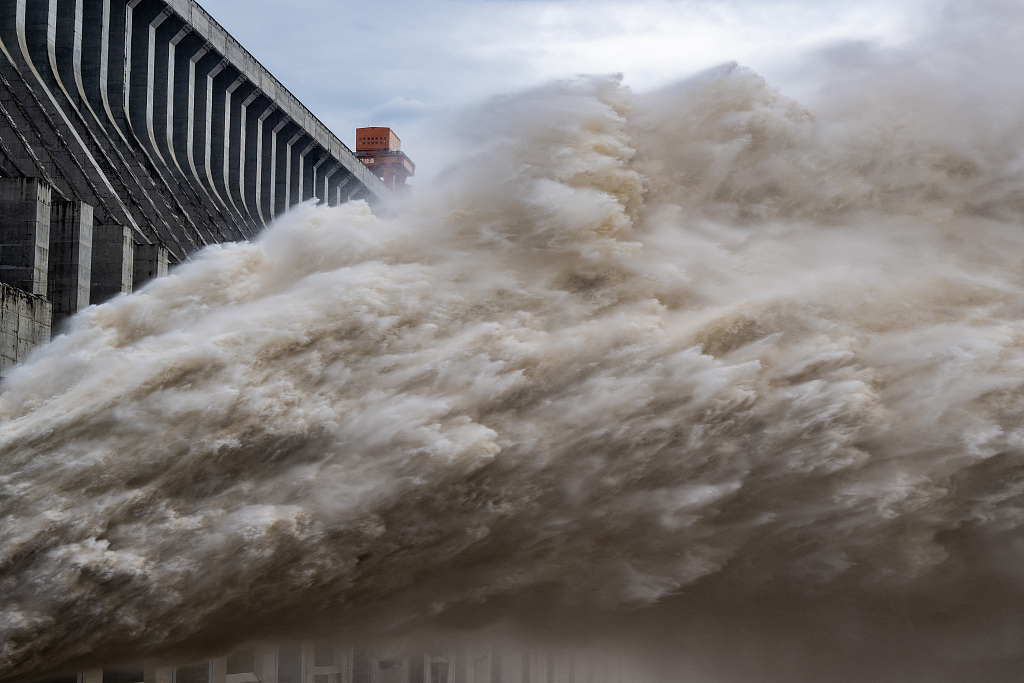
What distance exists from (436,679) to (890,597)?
163 ft

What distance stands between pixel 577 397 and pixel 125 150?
40.7 metres

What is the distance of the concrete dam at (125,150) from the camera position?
35656 millimetres

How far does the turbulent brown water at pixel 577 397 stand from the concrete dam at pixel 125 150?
1064cm

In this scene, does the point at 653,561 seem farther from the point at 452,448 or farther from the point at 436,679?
the point at 436,679

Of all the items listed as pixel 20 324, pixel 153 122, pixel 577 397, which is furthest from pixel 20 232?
pixel 153 122

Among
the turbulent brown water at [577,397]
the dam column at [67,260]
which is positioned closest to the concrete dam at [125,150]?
the dam column at [67,260]

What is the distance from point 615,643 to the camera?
2934cm

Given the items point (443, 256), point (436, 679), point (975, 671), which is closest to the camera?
point (443, 256)

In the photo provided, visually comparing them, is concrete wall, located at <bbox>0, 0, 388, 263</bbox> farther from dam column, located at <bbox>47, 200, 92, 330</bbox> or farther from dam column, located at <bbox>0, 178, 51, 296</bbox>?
dam column, located at <bbox>0, 178, 51, 296</bbox>

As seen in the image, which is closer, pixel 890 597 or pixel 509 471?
pixel 509 471

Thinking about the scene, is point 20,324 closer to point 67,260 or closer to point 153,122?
point 67,260

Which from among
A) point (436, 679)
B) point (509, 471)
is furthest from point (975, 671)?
point (436, 679)

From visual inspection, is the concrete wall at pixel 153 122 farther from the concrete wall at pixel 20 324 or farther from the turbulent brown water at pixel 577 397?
the turbulent brown water at pixel 577 397

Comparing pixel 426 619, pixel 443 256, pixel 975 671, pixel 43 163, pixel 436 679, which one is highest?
pixel 43 163
